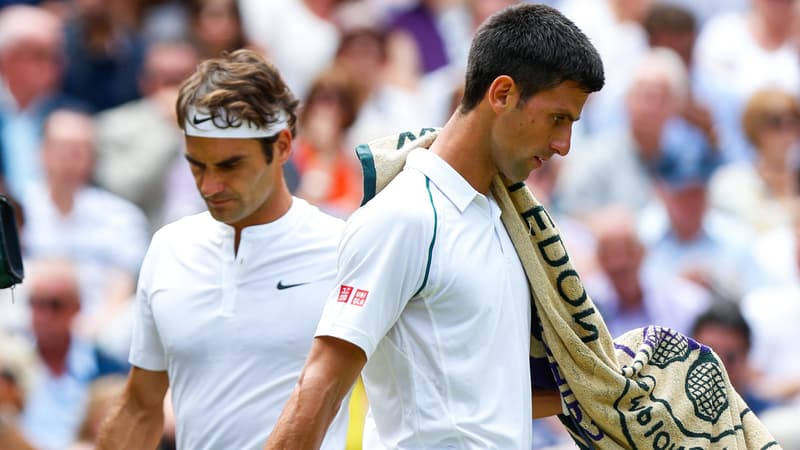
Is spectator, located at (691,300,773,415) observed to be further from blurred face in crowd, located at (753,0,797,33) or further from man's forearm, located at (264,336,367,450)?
man's forearm, located at (264,336,367,450)

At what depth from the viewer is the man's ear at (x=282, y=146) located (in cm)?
432

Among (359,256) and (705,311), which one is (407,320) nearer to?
(359,256)

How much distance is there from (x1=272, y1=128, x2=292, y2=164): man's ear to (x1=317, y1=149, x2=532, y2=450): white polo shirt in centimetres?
75

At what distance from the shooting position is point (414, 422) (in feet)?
11.7

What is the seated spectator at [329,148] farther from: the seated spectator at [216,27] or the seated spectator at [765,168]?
the seated spectator at [765,168]

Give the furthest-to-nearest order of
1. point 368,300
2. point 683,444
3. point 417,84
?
point 417,84
point 683,444
point 368,300

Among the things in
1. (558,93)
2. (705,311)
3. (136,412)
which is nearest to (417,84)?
(705,311)

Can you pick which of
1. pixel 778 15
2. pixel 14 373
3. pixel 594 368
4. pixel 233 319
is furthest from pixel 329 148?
pixel 594 368

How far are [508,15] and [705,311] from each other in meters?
4.27

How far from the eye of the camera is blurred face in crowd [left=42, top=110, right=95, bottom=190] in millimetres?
7898

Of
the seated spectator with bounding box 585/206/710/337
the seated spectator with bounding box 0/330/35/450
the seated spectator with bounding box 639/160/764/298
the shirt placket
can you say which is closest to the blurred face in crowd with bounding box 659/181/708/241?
the seated spectator with bounding box 639/160/764/298

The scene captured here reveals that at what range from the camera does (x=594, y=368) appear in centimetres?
378

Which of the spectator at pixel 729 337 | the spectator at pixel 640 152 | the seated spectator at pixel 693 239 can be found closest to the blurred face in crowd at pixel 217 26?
the spectator at pixel 640 152

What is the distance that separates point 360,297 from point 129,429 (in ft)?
3.85
